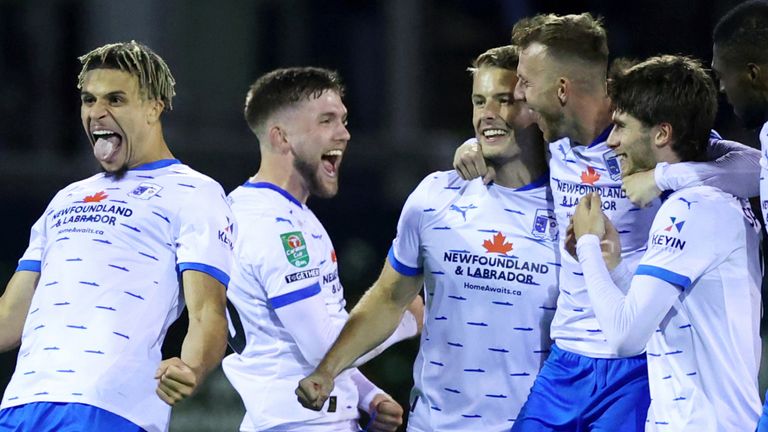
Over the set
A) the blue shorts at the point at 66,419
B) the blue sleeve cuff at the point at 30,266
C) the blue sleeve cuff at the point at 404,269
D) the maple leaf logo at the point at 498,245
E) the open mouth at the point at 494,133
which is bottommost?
the blue shorts at the point at 66,419

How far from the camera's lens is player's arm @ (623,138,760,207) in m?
4.09

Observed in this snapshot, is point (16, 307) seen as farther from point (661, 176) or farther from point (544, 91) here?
point (661, 176)

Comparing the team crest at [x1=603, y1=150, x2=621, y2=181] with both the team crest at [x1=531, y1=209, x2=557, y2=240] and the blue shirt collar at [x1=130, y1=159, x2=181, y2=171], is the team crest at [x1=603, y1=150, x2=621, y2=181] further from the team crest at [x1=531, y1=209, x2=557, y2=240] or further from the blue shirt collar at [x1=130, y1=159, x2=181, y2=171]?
the blue shirt collar at [x1=130, y1=159, x2=181, y2=171]

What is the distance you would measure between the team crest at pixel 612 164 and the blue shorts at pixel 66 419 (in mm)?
1729

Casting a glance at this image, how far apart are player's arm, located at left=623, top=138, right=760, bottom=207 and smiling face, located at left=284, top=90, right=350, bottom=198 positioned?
153 cm

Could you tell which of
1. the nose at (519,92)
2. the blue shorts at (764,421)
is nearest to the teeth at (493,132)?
the nose at (519,92)

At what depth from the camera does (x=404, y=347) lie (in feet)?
26.3

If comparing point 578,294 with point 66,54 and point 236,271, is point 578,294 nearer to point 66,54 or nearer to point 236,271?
point 236,271

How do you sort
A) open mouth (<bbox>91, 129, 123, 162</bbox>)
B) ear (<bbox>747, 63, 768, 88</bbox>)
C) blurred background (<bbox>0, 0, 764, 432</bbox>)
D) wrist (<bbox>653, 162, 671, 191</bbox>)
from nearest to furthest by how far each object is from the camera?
1. ear (<bbox>747, 63, 768, 88</bbox>)
2. wrist (<bbox>653, 162, 671, 191</bbox>)
3. open mouth (<bbox>91, 129, 123, 162</bbox>)
4. blurred background (<bbox>0, 0, 764, 432</bbox>)

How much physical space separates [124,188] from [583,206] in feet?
4.79

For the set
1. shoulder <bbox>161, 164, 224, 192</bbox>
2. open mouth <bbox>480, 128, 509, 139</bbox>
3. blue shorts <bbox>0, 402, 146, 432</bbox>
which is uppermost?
open mouth <bbox>480, 128, 509, 139</bbox>

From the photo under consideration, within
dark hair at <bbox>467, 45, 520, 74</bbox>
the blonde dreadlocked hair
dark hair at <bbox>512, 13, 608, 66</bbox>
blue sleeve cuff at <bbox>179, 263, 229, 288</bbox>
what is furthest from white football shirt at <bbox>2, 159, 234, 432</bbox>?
dark hair at <bbox>512, 13, 608, 66</bbox>

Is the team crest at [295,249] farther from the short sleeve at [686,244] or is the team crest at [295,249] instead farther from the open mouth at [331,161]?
the short sleeve at [686,244]

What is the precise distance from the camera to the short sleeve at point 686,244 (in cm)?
386
